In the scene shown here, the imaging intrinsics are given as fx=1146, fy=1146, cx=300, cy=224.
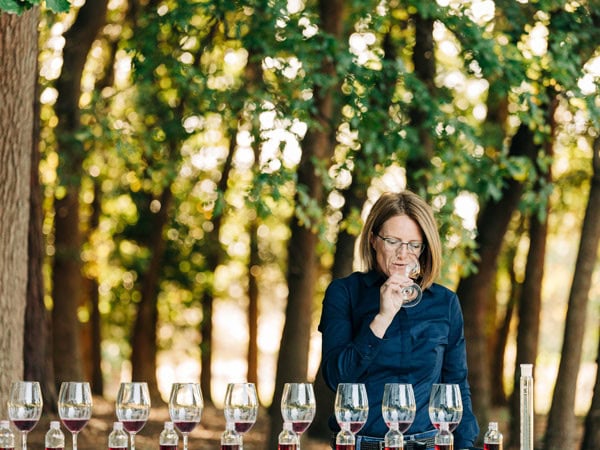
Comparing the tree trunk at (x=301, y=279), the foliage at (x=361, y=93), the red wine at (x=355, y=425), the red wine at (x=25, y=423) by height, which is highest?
the foliage at (x=361, y=93)

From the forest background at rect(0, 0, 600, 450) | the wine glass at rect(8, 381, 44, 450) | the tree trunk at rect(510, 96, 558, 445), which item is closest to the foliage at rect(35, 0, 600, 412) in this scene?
the forest background at rect(0, 0, 600, 450)

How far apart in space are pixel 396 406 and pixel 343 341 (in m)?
0.80

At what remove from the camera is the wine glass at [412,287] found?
14.1 feet

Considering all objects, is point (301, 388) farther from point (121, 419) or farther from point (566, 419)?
point (566, 419)

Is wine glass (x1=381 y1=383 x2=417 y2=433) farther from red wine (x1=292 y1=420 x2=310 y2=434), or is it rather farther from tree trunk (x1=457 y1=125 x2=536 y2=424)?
tree trunk (x1=457 y1=125 x2=536 y2=424)

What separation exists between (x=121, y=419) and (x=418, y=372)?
137cm

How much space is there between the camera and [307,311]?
1122 cm

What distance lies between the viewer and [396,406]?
373cm

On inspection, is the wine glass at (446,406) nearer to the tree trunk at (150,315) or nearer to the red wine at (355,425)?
the red wine at (355,425)

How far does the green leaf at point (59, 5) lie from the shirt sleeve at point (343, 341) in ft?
5.61

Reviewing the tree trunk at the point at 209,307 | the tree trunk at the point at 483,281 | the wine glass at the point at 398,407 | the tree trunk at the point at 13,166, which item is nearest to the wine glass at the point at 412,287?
the wine glass at the point at 398,407

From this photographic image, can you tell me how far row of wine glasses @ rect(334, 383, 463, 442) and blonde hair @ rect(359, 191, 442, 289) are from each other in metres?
1.03

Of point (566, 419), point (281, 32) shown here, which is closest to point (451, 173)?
point (281, 32)

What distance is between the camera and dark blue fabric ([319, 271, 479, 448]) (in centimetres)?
438
